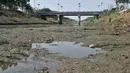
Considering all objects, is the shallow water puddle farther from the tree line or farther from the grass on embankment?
the tree line

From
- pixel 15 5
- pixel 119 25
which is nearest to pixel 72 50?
pixel 119 25

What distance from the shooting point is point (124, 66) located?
357 inches

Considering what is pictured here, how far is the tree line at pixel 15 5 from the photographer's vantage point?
10970 cm

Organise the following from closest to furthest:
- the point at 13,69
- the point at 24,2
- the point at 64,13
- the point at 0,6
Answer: the point at 13,69 < the point at 0,6 < the point at 24,2 < the point at 64,13

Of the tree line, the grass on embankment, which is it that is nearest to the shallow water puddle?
the grass on embankment

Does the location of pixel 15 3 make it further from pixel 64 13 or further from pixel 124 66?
pixel 124 66

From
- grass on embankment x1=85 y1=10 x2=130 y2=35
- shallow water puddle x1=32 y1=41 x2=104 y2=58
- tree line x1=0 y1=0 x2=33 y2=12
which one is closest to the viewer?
shallow water puddle x1=32 y1=41 x2=104 y2=58

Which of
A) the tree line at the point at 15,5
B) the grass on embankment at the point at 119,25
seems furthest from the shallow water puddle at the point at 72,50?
the tree line at the point at 15,5

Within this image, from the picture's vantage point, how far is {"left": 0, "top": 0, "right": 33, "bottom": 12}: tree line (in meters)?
110

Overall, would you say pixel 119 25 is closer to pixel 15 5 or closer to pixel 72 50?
pixel 72 50

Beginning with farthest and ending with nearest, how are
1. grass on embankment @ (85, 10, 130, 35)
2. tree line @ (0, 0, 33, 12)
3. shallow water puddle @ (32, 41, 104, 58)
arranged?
tree line @ (0, 0, 33, 12) → grass on embankment @ (85, 10, 130, 35) → shallow water puddle @ (32, 41, 104, 58)

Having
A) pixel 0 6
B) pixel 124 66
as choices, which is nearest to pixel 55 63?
pixel 124 66

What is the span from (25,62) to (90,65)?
2.59m

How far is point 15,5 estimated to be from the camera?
400 feet
